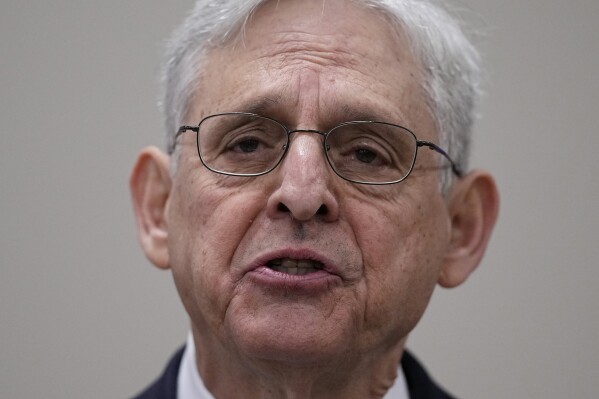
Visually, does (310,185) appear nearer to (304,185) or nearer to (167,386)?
(304,185)

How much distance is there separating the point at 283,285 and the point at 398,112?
0.50 meters

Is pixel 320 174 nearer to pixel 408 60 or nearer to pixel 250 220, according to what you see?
pixel 250 220

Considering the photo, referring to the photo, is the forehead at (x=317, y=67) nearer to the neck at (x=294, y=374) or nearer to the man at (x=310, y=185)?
the man at (x=310, y=185)

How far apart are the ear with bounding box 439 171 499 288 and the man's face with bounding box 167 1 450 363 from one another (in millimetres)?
173

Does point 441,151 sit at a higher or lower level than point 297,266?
higher

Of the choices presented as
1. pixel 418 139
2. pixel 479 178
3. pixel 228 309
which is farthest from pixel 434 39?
pixel 228 309

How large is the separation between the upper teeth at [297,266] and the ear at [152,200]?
0.51 meters

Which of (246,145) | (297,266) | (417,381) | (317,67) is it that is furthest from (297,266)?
(417,381)

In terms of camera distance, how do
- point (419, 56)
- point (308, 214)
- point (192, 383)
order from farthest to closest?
point (192, 383)
point (419, 56)
point (308, 214)

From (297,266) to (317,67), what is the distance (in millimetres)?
461

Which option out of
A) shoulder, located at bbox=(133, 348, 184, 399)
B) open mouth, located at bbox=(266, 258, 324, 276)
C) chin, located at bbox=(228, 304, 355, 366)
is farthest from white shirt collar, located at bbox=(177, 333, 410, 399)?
open mouth, located at bbox=(266, 258, 324, 276)

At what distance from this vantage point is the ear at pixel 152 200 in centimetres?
235

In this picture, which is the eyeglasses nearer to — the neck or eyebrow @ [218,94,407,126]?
eyebrow @ [218,94,407,126]

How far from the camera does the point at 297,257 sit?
6.20 ft
